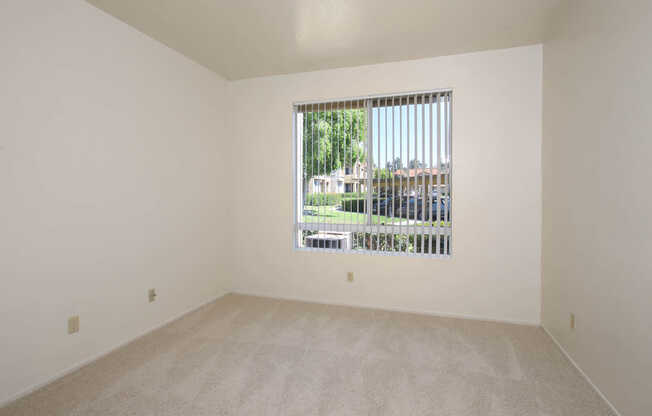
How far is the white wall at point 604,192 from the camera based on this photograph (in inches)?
60.5

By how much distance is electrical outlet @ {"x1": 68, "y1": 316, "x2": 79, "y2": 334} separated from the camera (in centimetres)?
225

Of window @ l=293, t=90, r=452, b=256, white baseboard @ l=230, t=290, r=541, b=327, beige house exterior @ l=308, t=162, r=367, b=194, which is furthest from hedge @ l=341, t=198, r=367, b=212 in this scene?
white baseboard @ l=230, t=290, r=541, b=327

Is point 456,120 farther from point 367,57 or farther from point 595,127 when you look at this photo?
point 595,127

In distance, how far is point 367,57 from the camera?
3.28 meters

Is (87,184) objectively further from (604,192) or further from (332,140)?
(604,192)

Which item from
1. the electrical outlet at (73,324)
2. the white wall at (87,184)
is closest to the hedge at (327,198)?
the white wall at (87,184)

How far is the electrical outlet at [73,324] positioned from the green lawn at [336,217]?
2.24 meters

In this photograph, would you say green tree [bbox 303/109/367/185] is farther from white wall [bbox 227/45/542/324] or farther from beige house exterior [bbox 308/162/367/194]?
white wall [bbox 227/45/542/324]

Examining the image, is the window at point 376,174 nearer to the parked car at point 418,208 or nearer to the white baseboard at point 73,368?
the parked car at point 418,208

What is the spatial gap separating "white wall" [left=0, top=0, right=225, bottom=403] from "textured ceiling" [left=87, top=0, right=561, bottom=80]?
0.35 meters

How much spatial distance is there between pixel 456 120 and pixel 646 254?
2.01 metres

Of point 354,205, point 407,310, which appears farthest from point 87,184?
point 407,310

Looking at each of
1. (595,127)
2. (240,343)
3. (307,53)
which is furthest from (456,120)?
(240,343)

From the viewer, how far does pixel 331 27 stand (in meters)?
2.73
